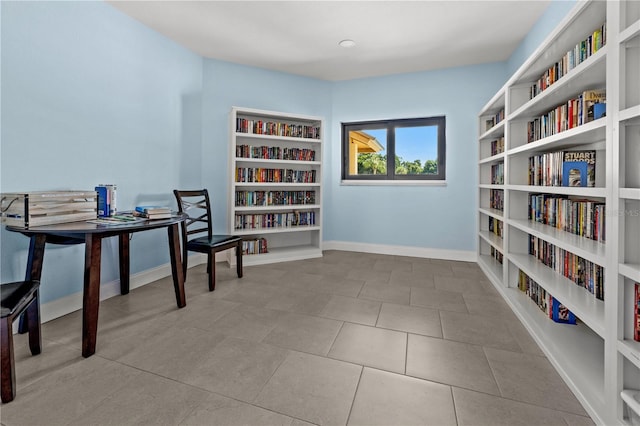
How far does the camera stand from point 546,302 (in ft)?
6.62

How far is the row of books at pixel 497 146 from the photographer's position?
119 inches

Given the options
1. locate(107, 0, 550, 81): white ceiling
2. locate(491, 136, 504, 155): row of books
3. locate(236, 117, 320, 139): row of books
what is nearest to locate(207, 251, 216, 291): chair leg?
locate(236, 117, 320, 139): row of books

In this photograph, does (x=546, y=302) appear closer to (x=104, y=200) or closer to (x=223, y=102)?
(x=104, y=200)

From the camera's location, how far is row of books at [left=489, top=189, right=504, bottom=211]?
9.95ft

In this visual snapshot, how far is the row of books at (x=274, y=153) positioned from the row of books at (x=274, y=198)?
0.46 m

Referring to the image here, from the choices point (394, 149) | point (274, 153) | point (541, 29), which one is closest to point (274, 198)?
point (274, 153)

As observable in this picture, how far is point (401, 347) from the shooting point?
68.3 inches

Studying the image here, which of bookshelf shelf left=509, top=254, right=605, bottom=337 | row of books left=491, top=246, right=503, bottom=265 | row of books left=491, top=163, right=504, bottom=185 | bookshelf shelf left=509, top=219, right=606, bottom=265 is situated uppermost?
row of books left=491, top=163, right=504, bottom=185

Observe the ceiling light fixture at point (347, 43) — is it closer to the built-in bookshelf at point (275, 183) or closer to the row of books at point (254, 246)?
the built-in bookshelf at point (275, 183)

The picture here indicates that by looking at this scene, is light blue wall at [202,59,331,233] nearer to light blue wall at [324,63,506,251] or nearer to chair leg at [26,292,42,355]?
light blue wall at [324,63,506,251]

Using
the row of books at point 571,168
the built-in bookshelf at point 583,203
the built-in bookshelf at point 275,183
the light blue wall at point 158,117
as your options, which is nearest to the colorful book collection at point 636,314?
the built-in bookshelf at point 583,203

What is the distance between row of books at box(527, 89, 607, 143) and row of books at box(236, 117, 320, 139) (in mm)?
2551

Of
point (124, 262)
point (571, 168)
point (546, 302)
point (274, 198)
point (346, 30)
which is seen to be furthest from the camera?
point (274, 198)

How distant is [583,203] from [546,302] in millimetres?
750
